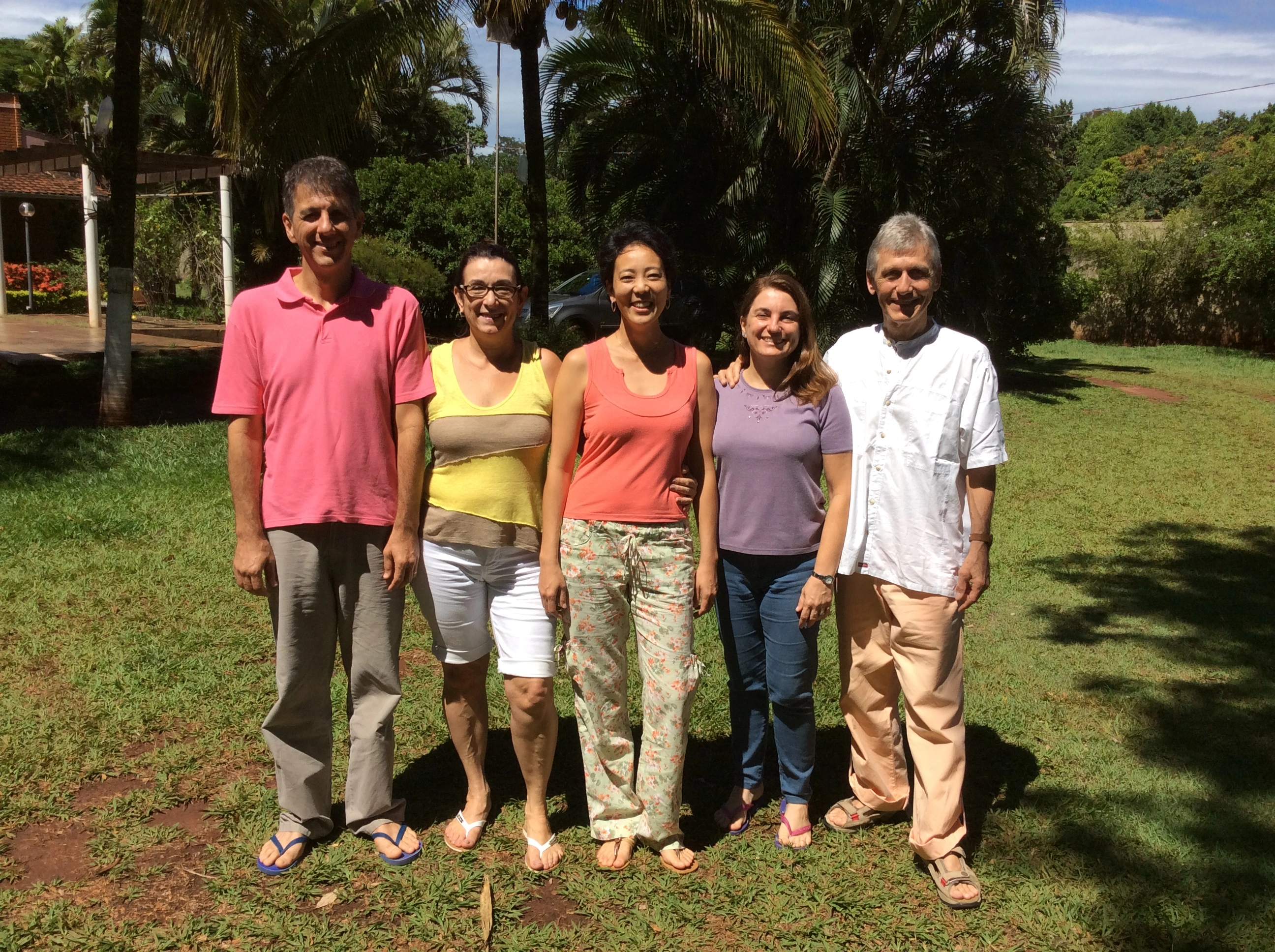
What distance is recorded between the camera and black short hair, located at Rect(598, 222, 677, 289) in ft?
10.3

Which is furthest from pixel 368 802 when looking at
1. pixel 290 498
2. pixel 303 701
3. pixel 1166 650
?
pixel 1166 650

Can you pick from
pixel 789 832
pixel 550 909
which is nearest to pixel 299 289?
pixel 550 909

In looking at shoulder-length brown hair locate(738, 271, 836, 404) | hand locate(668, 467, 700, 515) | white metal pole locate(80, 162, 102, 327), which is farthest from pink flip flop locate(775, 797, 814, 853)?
white metal pole locate(80, 162, 102, 327)

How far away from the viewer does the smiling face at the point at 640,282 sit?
3.13 metres

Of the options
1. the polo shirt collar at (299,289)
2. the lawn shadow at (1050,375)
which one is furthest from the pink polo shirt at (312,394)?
the lawn shadow at (1050,375)

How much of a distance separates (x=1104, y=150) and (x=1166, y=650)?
8140 cm

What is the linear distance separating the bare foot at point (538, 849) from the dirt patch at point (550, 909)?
0.21 ft

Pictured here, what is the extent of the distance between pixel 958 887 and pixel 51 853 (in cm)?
290

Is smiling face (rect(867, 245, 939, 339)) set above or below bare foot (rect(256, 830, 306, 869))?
above

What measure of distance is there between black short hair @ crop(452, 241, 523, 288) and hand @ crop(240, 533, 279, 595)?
970mm

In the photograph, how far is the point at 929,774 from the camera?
10.9ft

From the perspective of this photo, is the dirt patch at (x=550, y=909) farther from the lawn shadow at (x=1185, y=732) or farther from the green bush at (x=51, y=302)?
the green bush at (x=51, y=302)

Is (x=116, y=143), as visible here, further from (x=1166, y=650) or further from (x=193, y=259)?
(x=193, y=259)

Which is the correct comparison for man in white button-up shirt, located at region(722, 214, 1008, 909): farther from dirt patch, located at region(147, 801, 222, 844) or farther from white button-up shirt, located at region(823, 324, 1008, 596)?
dirt patch, located at region(147, 801, 222, 844)
